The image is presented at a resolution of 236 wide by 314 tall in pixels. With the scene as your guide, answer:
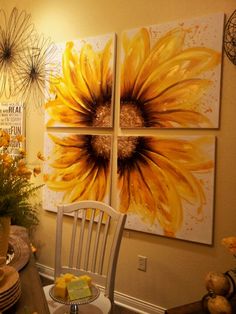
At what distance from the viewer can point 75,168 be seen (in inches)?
106

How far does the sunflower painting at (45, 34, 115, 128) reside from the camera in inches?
97.5

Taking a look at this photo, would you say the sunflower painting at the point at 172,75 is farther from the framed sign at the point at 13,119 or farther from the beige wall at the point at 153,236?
the framed sign at the point at 13,119

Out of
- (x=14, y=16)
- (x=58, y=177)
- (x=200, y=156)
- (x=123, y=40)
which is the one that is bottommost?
(x=58, y=177)

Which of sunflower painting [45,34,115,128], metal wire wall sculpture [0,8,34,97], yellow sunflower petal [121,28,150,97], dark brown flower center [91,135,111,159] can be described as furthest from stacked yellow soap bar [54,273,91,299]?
metal wire wall sculpture [0,8,34,97]

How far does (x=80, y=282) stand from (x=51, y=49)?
2.27m

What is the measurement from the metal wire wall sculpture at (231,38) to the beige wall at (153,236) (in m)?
0.04

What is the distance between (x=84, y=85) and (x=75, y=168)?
75 centimetres

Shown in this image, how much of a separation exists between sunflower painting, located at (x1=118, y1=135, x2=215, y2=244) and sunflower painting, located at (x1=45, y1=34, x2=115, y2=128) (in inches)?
14.4

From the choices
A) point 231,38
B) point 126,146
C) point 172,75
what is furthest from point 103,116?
point 231,38

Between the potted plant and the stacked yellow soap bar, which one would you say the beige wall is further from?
the potted plant

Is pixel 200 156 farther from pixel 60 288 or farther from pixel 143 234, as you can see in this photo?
pixel 60 288

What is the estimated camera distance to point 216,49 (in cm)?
200

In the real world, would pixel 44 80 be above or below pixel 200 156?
above

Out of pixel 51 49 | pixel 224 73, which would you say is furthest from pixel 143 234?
pixel 51 49
